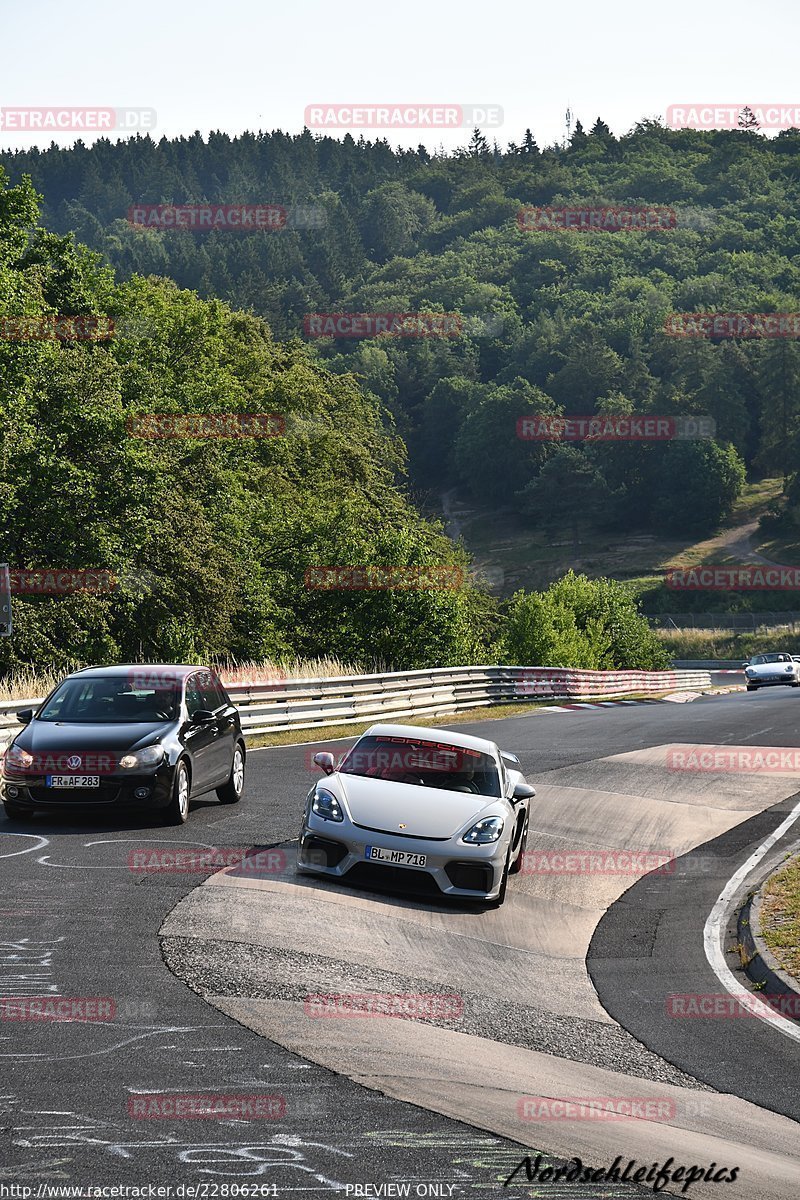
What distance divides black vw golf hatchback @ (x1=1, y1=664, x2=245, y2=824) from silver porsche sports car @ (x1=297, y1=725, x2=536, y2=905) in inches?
87.9

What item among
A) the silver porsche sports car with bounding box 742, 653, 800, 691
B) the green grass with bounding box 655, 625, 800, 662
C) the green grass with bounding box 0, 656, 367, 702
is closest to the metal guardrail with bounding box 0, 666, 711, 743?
the green grass with bounding box 0, 656, 367, 702

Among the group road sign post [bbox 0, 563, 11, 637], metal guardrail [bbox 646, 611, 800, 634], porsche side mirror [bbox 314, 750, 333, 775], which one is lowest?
metal guardrail [bbox 646, 611, 800, 634]

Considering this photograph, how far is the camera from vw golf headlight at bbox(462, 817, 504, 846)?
11.3 metres

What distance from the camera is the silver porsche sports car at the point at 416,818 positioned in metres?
11.2

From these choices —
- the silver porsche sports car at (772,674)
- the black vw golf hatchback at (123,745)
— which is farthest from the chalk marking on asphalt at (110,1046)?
the silver porsche sports car at (772,674)

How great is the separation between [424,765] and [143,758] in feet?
9.91

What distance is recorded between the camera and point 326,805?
11.7 m

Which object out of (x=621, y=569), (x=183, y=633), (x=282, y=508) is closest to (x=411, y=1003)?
(x=183, y=633)

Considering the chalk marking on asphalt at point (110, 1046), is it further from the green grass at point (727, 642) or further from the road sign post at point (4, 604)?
the green grass at point (727, 642)

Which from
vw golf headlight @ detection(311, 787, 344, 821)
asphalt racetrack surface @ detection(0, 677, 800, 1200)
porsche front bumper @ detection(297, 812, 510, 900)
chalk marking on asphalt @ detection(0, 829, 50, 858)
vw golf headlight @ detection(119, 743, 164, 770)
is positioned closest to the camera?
asphalt racetrack surface @ detection(0, 677, 800, 1200)

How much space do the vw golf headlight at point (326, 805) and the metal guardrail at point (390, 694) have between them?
6942 millimetres

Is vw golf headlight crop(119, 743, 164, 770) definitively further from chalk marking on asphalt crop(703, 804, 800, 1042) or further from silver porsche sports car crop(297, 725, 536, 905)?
chalk marking on asphalt crop(703, 804, 800, 1042)

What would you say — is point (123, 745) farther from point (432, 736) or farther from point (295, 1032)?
point (295, 1032)

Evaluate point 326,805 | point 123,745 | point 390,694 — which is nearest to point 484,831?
point 326,805
